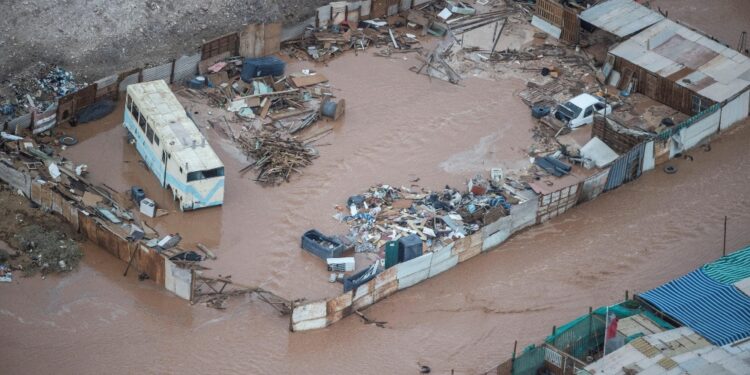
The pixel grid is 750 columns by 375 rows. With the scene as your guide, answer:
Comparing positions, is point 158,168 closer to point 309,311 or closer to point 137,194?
A: point 137,194

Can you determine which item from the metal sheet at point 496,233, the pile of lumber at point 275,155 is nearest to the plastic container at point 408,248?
the metal sheet at point 496,233

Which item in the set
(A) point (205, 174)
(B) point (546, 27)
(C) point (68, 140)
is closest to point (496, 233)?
(A) point (205, 174)

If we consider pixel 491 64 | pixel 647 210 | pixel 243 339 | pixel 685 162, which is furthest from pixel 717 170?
pixel 243 339

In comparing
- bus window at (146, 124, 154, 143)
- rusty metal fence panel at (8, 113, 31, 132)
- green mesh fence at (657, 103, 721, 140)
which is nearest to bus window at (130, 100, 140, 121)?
bus window at (146, 124, 154, 143)

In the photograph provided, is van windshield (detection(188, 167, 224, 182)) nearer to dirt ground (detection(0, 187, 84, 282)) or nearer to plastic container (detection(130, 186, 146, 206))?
plastic container (detection(130, 186, 146, 206))

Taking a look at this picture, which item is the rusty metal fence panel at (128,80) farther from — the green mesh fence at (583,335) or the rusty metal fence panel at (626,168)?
the green mesh fence at (583,335)

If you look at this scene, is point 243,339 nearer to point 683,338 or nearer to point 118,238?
A: point 118,238
